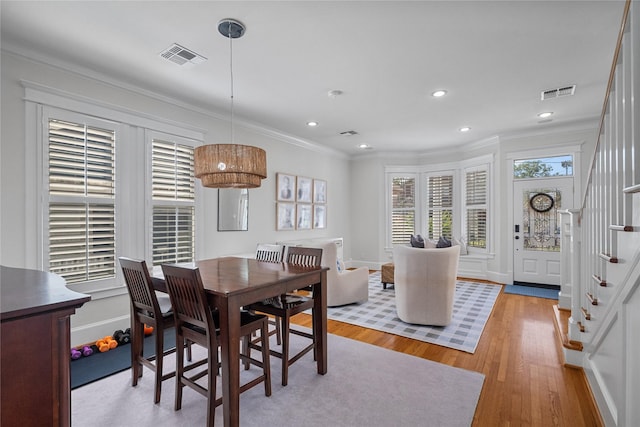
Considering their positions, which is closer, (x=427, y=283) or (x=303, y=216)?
(x=427, y=283)

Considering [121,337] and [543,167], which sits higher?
[543,167]

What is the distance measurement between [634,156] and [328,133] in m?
4.37

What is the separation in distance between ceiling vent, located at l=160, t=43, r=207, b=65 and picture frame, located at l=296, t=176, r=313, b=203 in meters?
3.05

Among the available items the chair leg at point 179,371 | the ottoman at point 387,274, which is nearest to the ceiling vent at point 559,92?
the ottoman at point 387,274

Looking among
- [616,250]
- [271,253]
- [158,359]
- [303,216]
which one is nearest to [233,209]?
[271,253]

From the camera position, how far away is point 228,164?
7.98ft

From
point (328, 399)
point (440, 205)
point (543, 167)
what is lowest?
point (328, 399)

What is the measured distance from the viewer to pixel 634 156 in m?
1.46

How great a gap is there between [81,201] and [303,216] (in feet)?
11.6

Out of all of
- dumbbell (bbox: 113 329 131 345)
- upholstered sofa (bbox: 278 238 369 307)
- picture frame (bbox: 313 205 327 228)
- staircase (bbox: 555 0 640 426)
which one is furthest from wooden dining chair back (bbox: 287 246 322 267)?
picture frame (bbox: 313 205 327 228)

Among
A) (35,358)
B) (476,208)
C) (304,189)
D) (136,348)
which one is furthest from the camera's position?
(476,208)

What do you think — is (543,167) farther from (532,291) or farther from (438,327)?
(438,327)

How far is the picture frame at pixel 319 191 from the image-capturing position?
6172 millimetres

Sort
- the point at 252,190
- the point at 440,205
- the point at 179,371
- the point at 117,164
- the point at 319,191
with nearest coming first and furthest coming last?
the point at 179,371, the point at 117,164, the point at 252,190, the point at 319,191, the point at 440,205
